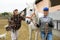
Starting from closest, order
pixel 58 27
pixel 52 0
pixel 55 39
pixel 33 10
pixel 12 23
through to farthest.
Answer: pixel 12 23, pixel 33 10, pixel 55 39, pixel 58 27, pixel 52 0

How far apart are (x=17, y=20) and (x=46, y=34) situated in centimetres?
227

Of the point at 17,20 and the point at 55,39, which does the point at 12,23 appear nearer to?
the point at 17,20

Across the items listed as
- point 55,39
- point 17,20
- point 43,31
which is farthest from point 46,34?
point 55,39

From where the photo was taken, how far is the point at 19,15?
9.40 metres

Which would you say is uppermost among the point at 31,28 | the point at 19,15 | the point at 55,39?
the point at 19,15

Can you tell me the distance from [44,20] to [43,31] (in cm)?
36

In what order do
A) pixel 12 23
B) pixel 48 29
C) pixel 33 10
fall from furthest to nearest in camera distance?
1. pixel 33 10
2. pixel 12 23
3. pixel 48 29

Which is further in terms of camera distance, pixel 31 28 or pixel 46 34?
pixel 31 28

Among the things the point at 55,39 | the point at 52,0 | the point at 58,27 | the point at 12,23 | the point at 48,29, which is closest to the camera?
the point at 48,29

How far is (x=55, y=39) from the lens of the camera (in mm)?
13367

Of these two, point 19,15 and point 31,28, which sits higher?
point 19,15

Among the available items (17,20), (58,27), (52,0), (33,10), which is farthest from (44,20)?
(52,0)

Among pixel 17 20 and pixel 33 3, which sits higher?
pixel 33 3

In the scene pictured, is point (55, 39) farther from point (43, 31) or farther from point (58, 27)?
point (43, 31)
